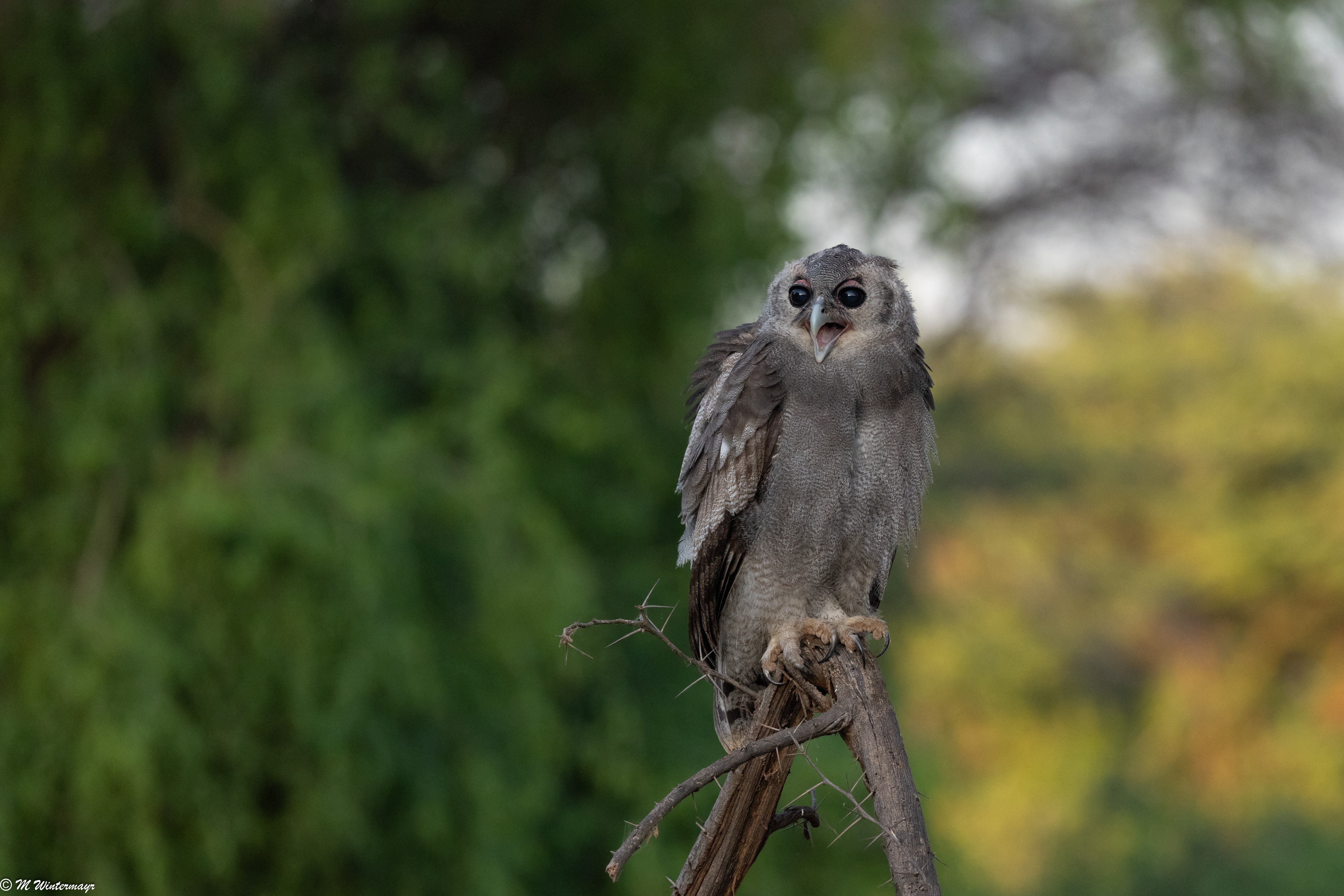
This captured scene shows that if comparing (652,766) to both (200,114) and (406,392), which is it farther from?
(200,114)

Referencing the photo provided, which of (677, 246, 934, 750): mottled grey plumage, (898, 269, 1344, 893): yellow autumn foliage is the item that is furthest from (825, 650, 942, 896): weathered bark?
(898, 269, 1344, 893): yellow autumn foliage

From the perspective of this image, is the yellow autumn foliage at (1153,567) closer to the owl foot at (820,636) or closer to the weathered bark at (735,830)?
the owl foot at (820,636)

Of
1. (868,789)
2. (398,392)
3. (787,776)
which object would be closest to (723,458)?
(787,776)

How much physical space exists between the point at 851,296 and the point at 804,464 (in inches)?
14.2

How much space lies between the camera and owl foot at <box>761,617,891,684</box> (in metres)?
2.25

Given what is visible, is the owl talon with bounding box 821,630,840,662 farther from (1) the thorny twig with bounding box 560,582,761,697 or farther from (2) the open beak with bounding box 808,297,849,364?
(2) the open beak with bounding box 808,297,849,364

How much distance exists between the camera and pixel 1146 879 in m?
12.1

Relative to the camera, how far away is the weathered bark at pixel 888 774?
68.3 inches

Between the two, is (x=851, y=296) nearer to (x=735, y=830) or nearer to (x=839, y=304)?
(x=839, y=304)

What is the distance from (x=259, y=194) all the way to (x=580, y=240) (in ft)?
5.54

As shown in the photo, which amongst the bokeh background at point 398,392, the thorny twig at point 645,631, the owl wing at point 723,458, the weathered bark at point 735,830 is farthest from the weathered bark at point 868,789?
the bokeh background at point 398,392

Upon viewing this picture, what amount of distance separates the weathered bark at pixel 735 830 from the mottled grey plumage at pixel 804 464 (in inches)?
11.3

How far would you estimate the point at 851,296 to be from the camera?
7.00ft

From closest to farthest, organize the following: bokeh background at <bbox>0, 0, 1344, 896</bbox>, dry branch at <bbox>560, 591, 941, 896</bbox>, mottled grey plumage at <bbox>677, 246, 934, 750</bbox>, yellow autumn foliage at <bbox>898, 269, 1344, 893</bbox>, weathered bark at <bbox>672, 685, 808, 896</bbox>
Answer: dry branch at <bbox>560, 591, 941, 896</bbox>
weathered bark at <bbox>672, 685, 808, 896</bbox>
mottled grey plumage at <bbox>677, 246, 934, 750</bbox>
bokeh background at <bbox>0, 0, 1344, 896</bbox>
yellow autumn foliage at <bbox>898, 269, 1344, 893</bbox>
